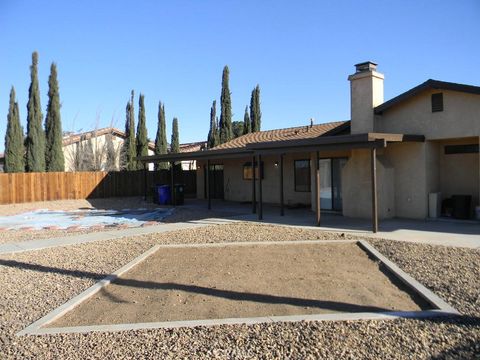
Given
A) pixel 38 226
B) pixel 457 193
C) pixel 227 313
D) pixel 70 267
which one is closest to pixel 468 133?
pixel 457 193

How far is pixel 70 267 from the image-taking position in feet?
27.2

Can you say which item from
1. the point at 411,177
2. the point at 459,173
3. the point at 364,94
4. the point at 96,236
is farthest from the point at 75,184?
the point at 459,173

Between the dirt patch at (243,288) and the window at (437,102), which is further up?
the window at (437,102)

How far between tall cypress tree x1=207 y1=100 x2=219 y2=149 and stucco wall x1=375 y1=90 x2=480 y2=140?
24.4 metres

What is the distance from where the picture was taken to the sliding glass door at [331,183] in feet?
51.9

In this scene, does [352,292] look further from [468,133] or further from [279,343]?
[468,133]

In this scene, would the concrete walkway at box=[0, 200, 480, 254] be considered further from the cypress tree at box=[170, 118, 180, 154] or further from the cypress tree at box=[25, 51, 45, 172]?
the cypress tree at box=[170, 118, 180, 154]

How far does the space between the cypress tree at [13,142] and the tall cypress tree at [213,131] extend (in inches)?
595

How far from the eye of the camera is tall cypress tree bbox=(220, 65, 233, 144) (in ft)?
123

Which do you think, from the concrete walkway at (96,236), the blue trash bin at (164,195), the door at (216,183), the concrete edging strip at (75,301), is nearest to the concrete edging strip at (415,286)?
the concrete edging strip at (75,301)

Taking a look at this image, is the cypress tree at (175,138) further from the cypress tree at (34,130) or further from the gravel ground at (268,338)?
the gravel ground at (268,338)

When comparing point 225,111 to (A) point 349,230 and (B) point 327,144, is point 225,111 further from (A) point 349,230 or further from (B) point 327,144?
(A) point 349,230

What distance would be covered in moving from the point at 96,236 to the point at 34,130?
68.5 feet

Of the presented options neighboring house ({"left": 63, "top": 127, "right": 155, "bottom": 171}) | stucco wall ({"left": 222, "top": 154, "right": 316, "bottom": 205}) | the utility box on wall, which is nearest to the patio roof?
the utility box on wall
